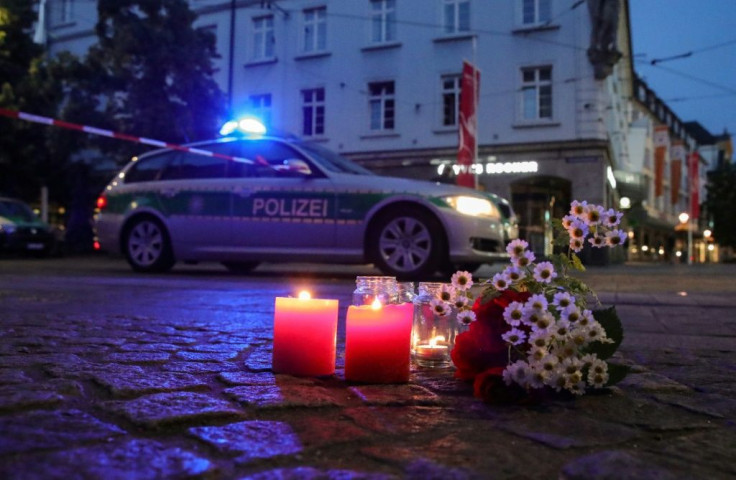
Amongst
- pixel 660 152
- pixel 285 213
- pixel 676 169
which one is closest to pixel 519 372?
pixel 285 213

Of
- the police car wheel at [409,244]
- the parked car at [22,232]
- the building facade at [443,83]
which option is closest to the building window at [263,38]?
the building facade at [443,83]

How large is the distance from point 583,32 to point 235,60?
12.3 meters

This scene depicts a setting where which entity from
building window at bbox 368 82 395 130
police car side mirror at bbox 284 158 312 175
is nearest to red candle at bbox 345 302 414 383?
police car side mirror at bbox 284 158 312 175

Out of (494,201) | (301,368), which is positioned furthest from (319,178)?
(301,368)

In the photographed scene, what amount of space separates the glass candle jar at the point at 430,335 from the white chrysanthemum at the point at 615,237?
2.09 ft

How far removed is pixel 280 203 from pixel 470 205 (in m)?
2.39

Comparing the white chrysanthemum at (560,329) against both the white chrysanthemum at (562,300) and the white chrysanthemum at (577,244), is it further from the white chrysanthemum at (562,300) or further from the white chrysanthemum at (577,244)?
the white chrysanthemum at (577,244)

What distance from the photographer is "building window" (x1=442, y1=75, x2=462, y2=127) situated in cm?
2123

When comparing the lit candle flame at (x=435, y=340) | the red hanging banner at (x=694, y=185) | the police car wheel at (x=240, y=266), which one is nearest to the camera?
the lit candle flame at (x=435, y=340)

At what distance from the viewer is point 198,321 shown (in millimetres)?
4023

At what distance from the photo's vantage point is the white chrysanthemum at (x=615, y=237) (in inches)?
81.2

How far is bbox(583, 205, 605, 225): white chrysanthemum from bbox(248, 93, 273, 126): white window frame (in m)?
22.3

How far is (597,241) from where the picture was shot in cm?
217

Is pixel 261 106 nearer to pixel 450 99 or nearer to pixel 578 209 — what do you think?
pixel 450 99
